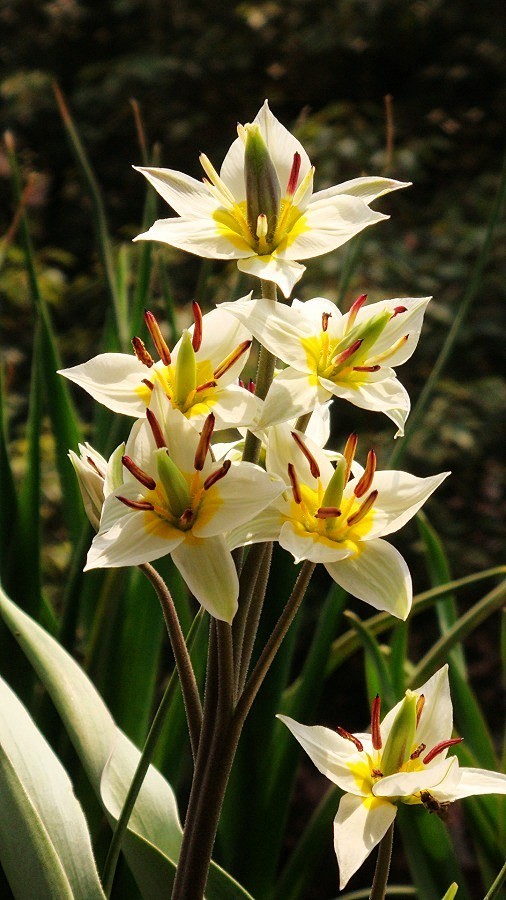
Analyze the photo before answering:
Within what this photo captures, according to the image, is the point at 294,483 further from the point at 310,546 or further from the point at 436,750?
the point at 436,750

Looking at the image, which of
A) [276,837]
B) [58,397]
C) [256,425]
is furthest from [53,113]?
[256,425]

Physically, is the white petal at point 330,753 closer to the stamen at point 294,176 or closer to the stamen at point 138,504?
the stamen at point 138,504

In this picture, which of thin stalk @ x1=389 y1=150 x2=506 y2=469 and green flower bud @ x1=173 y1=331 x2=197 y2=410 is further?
thin stalk @ x1=389 y1=150 x2=506 y2=469

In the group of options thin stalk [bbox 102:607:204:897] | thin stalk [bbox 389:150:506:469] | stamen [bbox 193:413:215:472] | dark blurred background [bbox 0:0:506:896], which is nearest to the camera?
stamen [bbox 193:413:215:472]

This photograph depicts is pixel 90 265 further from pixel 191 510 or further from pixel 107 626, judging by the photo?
pixel 191 510

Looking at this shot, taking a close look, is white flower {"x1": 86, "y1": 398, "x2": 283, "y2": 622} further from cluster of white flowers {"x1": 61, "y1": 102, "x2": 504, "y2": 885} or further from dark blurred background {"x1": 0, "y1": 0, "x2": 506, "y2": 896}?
dark blurred background {"x1": 0, "y1": 0, "x2": 506, "y2": 896}

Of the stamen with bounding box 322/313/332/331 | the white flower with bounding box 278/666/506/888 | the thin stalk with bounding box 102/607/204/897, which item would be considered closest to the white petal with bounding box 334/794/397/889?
the white flower with bounding box 278/666/506/888

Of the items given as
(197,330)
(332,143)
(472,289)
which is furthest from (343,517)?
(332,143)
